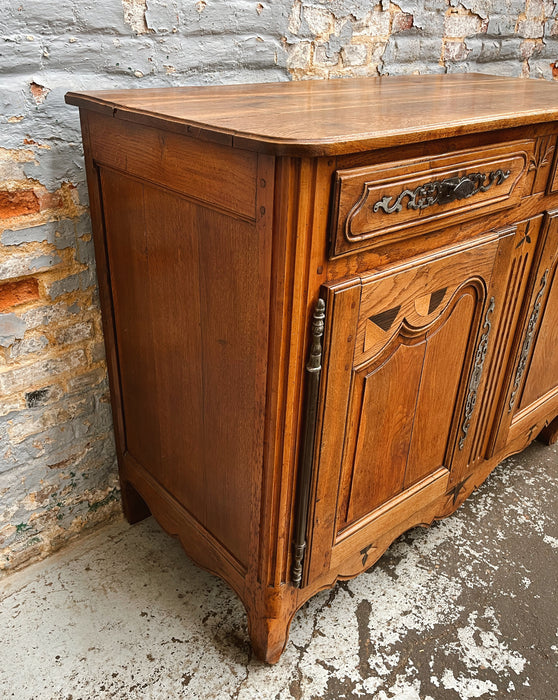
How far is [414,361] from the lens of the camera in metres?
1.29

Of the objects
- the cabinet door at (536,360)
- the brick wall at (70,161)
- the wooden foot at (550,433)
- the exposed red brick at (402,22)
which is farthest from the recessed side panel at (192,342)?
the wooden foot at (550,433)

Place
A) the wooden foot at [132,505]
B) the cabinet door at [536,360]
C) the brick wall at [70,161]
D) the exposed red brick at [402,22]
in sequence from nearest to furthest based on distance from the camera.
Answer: the brick wall at [70,161] < the cabinet door at [536,360] < the wooden foot at [132,505] < the exposed red brick at [402,22]

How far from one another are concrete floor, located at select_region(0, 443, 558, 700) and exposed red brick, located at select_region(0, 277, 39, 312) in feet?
2.48

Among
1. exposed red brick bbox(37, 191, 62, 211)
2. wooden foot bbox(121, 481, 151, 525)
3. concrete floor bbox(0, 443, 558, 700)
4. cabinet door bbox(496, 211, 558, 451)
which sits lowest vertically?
concrete floor bbox(0, 443, 558, 700)

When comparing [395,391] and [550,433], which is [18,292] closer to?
[395,391]

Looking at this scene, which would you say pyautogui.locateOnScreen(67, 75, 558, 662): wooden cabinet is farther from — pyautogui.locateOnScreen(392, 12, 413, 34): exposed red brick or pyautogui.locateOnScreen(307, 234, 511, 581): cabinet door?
pyautogui.locateOnScreen(392, 12, 413, 34): exposed red brick

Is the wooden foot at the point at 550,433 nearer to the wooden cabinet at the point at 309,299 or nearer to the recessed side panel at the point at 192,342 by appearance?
the wooden cabinet at the point at 309,299

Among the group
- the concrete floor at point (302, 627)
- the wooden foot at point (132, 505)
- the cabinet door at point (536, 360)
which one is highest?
the cabinet door at point (536, 360)

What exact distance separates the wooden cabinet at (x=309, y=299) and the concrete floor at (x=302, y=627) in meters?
0.14

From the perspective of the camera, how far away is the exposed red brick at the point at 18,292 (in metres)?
1.37

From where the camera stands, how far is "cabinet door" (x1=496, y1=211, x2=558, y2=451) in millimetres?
1563

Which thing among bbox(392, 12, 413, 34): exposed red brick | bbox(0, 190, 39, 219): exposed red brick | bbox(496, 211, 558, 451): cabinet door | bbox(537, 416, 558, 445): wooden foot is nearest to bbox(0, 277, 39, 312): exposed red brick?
bbox(0, 190, 39, 219): exposed red brick

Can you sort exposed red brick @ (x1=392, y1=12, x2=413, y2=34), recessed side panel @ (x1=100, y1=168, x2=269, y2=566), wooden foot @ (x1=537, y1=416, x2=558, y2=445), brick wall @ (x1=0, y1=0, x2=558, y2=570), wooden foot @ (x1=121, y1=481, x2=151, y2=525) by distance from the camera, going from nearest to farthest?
recessed side panel @ (x1=100, y1=168, x2=269, y2=566)
brick wall @ (x1=0, y1=0, x2=558, y2=570)
wooden foot @ (x1=121, y1=481, x2=151, y2=525)
exposed red brick @ (x1=392, y1=12, x2=413, y2=34)
wooden foot @ (x1=537, y1=416, x2=558, y2=445)

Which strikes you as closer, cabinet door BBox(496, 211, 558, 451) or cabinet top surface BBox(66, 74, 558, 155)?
cabinet top surface BBox(66, 74, 558, 155)
